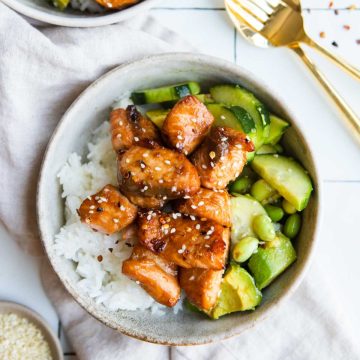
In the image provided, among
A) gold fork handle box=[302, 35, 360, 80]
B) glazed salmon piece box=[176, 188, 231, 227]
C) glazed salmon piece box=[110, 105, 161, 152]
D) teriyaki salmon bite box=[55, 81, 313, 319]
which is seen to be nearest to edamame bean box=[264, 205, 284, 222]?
teriyaki salmon bite box=[55, 81, 313, 319]

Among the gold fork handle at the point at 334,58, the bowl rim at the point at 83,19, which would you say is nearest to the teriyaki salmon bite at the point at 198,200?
the bowl rim at the point at 83,19

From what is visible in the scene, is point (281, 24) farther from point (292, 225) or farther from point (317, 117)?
point (292, 225)

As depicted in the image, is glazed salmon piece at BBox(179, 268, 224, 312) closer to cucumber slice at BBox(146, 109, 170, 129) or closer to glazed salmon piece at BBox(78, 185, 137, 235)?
glazed salmon piece at BBox(78, 185, 137, 235)

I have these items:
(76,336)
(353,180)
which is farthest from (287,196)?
(76,336)

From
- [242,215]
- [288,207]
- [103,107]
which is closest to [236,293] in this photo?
[242,215]

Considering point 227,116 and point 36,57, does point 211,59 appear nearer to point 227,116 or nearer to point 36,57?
point 227,116

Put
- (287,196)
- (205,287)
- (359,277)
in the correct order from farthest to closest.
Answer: (359,277) → (287,196) → (205,287)
